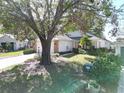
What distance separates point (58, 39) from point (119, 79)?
26.4 m

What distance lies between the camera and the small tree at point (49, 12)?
68.7ft

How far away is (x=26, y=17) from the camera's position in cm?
2205

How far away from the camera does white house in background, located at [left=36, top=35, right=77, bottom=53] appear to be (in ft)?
143

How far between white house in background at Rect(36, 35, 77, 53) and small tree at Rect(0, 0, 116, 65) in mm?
17426

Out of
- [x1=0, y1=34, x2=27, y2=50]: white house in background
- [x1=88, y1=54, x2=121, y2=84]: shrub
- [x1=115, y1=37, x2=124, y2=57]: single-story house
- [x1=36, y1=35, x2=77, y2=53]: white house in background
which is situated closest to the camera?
[x1=88, y1=54, x2=121, y2=84]: shrub

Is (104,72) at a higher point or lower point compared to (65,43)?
lower

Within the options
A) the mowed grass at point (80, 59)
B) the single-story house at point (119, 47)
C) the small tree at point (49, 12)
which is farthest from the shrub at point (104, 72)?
the mowed grass at point (80, 59)

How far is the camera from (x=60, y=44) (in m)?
44.0

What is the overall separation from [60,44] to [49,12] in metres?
20.7

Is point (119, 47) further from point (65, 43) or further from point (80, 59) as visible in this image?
point (65, 43)

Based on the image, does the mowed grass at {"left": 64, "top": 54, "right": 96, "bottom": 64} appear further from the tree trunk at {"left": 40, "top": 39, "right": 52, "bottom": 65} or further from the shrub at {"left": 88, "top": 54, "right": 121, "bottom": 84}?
the shrub at {"left": 88, "top": 54, "right": 121, "bottom": 84}

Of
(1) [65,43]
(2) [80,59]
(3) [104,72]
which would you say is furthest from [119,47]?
(1) [65,43]

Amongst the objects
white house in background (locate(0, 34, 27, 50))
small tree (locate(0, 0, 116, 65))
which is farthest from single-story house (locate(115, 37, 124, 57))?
white house in background (locate(0, 34, 27, 50))

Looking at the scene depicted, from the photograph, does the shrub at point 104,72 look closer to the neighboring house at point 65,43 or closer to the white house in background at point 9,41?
the neighboring house at point 65,43
